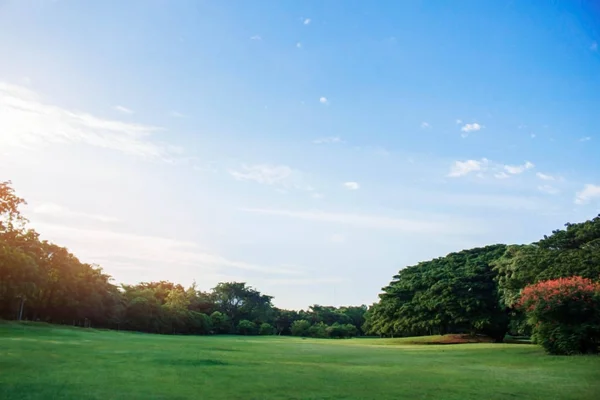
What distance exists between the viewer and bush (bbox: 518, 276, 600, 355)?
28.3 m

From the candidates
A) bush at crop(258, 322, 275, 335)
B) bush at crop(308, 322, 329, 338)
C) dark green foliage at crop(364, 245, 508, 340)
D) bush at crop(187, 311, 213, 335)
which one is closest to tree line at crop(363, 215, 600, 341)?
dark green foliage at crop(364, 245, 508, 340)

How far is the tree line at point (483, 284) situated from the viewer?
38.2 m

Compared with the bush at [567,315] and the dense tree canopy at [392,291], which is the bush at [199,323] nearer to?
the dense tree canopy at [392,291]

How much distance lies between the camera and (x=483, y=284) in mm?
52750

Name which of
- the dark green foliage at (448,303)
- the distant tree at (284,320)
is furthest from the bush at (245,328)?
the dark green foliage at (448,303)

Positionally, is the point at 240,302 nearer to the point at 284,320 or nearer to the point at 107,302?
the point at 284,320

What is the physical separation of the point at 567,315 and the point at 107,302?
6523 cm

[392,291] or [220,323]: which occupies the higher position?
[392,291]

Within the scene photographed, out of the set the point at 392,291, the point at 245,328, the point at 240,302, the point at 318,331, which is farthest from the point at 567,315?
the point at 240,302

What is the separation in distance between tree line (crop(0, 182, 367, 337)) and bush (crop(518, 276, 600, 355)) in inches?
1180

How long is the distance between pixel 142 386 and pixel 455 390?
9.28 m

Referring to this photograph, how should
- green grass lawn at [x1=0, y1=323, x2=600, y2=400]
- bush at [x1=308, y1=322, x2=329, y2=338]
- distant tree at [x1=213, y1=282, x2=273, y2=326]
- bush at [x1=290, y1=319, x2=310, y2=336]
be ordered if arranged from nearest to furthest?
green grass lawn at [x1=0, y1=323, x2=600, y2=400] → bush at [x1=308, y1=322, x2=329, y2=338] → bush at [x1=290, y1=319, x2=310, y2=336] → distant tree at [x1=213, y1=282, x2=273, y2=326]

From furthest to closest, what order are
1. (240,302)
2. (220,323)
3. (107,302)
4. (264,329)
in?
(240,302) < (264,329) < (220,323) < (107,302)

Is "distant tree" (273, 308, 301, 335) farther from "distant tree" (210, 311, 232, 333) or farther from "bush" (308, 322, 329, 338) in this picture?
"distant tree" (210, 311, 232, 333)
